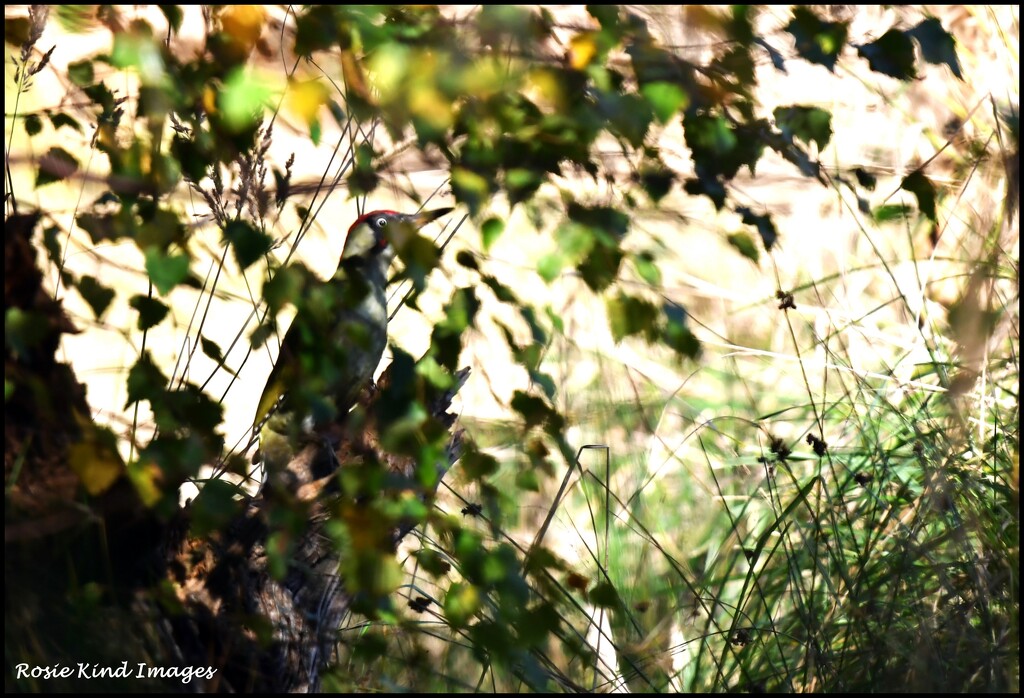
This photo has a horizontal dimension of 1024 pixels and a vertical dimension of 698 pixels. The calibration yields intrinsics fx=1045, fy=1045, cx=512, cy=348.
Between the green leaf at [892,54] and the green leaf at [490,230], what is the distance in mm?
653

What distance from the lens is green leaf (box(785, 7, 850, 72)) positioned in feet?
5.24

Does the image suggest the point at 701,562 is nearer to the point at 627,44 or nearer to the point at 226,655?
the point at 226,655

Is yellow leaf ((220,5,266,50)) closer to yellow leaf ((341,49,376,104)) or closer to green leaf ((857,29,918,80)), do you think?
yellow leaf ((341,49,376,104))

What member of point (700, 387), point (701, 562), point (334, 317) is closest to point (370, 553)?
point (334, 317)

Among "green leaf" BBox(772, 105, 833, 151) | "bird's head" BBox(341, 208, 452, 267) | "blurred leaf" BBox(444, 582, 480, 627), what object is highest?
"bird's head" BBox(341, 208, 452, 267)

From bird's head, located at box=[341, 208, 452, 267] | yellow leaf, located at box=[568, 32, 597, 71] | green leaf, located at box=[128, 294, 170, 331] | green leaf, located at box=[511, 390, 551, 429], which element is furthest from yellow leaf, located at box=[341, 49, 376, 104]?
bird's head, located at box=[341, 208, 452, 267]

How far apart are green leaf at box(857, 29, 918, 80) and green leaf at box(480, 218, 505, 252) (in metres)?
0.65

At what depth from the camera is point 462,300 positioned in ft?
A: 5.07

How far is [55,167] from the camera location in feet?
5.56

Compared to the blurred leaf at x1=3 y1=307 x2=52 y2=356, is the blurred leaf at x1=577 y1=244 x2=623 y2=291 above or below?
above

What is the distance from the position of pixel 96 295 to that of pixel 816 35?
1135mm

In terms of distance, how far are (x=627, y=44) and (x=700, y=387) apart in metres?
3.52

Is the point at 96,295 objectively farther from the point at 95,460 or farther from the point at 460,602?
the point at 460,602

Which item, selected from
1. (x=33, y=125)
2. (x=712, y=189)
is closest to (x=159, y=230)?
(x=33, y=125)
